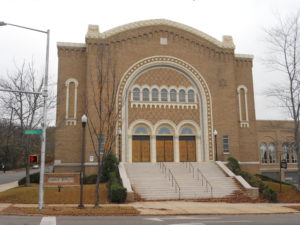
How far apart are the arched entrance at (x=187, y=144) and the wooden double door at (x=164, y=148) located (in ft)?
3.37

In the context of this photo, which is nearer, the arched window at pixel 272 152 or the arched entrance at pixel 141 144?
the arched entrance at pixel 141 144

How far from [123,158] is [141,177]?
4718 millimetres

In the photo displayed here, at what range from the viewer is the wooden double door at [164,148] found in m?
31.6

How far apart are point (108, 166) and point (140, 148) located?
5270mm

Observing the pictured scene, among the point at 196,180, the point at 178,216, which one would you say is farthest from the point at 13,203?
the point at 196,180

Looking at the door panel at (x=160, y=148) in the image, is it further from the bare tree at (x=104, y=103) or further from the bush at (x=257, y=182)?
the bush at (x=257, y=182)

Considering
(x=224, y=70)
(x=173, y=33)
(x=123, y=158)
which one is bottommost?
(x=123, y=158)

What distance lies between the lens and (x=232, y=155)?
105ft

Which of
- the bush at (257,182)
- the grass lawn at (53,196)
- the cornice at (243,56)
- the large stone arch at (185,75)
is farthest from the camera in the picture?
the cornice at (243,56)

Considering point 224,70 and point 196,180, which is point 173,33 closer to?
point 224,70

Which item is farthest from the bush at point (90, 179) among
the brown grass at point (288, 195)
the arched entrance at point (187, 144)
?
the brown grass at point (288, 195)

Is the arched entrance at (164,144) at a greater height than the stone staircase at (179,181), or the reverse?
the arched entrance at (164,144)

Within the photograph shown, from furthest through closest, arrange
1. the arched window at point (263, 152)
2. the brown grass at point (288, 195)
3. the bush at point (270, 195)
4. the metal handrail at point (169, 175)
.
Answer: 1. the arched window at point (263, 152)
2. the metal handrail at point (169, 175)
3. the brown grass at point (288, 195)
4. the bush at point (270, 195)

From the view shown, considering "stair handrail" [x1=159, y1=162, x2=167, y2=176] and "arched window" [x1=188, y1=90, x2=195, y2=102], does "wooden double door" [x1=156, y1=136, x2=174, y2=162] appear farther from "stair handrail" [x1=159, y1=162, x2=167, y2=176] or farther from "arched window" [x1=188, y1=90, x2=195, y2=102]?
"arched window" [x1=188, y1=90, x2=195, y2=102]
